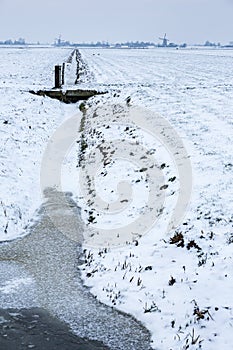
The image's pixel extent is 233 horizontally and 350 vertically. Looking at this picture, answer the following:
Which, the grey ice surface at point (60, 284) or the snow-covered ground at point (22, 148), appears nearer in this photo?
the grey ice surface at point (60, 284)

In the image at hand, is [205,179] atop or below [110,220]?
atop

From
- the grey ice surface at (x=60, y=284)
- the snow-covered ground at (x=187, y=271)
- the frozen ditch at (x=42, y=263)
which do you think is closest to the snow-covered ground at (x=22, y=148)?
the frozen ditch at (x=42, y=263)

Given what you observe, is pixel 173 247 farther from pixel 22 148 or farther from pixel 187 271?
pixel 22 148

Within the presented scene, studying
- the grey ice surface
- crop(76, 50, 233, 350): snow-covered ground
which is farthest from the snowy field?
the grey ice surface

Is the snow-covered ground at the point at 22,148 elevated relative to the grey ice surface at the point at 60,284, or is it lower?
elevated

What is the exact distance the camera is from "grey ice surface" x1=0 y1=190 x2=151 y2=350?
6434 millimetres

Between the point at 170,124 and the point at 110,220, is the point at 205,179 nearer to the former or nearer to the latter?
the point at 110,220

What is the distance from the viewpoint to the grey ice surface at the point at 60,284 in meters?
6.43

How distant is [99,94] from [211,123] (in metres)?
11.3

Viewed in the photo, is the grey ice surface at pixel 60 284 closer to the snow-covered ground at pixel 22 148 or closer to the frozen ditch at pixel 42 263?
the frozen ditch at pixel 42 263

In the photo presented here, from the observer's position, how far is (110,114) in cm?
1962

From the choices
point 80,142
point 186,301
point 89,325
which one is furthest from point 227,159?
point 80,142

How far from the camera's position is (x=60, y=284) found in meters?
7.64

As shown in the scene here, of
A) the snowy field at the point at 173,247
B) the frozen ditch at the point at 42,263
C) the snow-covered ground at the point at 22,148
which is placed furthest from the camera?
the snow-covered ground at the point at 22,148
